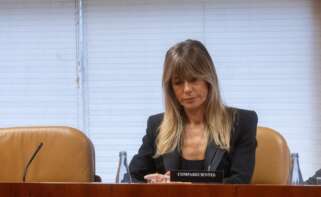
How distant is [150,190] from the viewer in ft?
4.28

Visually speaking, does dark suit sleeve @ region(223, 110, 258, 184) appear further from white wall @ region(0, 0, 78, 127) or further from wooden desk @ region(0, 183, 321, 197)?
white wall @ region(0, 0, 78, 127)

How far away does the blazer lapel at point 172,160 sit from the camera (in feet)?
7.17

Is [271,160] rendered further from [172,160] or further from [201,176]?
[201,176]

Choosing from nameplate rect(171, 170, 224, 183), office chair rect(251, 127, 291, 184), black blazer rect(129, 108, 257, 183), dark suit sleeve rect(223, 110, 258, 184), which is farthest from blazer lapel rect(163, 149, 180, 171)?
nameplate rect(171, 170, 224, 183)

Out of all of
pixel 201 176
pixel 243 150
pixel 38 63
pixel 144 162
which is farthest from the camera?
pixel 38 63

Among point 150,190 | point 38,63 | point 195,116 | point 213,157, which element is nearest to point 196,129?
point 195,116

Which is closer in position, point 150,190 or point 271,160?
point 150,190

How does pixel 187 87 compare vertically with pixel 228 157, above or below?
above

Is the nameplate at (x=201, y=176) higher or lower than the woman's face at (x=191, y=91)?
lower

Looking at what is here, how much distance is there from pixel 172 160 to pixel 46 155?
542 mm

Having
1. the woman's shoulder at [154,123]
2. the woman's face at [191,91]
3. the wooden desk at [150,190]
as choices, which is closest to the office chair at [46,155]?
the woman's shoulder at [154,123]

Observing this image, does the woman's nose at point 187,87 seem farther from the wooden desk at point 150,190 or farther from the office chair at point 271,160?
the wooden desk at point 150,190

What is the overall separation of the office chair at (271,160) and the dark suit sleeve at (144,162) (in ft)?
1.48

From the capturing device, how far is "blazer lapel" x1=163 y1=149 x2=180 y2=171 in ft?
7.17
